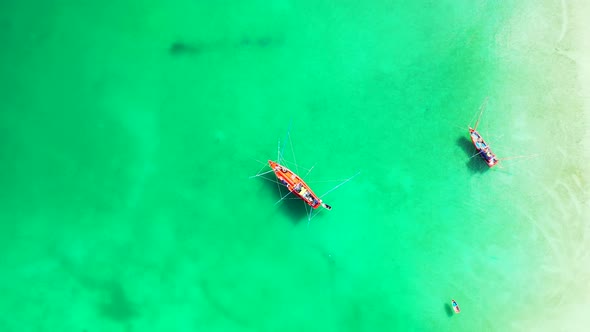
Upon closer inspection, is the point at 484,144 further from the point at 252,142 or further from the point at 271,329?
the point at 271,329

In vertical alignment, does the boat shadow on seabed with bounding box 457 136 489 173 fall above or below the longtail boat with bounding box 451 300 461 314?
above

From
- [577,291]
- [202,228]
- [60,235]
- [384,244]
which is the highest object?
[60,235]

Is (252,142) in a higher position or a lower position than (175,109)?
lower

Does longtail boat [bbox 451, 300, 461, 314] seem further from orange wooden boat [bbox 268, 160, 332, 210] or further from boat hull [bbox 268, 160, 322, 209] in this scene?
boat hull [bbox 268, 160, 322, 209]

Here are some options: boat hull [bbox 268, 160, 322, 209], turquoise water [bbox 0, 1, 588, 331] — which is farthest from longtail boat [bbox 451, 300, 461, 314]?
boat hull [bbox 268, 160, 322, 209]

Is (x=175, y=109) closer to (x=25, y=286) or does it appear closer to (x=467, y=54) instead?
(x=25, y=286)

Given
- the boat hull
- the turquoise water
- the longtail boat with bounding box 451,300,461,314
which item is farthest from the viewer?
the turquoise water

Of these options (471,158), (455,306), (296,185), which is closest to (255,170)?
(296,185)

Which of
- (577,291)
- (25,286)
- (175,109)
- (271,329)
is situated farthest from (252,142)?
(577,291)
